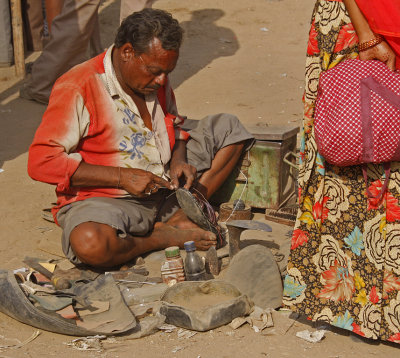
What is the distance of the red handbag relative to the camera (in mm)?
3145

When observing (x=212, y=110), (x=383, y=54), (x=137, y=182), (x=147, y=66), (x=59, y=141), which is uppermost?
(x=383, y=54)

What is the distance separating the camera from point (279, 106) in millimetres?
7488

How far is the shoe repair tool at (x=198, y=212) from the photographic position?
4.47 metres

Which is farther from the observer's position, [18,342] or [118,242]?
[118,242]

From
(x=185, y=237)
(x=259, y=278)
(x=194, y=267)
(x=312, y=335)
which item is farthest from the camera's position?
(x=185, y=237)

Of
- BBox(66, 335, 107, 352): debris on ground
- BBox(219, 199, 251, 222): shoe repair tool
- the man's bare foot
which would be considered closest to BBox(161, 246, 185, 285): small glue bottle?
the man's bare foot

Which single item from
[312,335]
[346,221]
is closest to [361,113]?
[346,221]

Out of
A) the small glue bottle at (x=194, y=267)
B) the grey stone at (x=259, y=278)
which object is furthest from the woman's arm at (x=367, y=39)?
the small glue bottle at (x=194, y=267)

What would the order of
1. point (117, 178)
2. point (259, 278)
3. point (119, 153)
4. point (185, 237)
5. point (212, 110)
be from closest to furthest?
point (259, 278) < point (117, 178) < point (119, 153) < point (185, 237) < point (212, 110)

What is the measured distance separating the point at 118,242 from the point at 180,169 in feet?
2.32

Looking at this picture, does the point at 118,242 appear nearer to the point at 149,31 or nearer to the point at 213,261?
the point at 213,261

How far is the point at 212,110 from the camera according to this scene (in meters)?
7.49

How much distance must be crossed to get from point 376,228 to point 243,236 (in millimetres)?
1583

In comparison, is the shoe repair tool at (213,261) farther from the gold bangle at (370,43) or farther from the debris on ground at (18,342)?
the gold bangle at (370,43)
